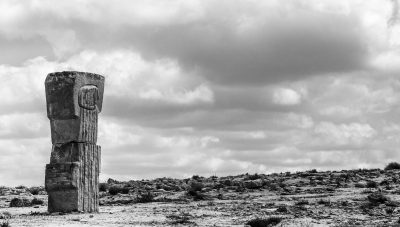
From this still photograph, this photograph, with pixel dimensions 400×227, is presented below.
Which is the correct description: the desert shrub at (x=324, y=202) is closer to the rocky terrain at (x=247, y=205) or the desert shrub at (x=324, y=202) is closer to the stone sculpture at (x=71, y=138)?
the rocky terrain at (x=247, y=205)

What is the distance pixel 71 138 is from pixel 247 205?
5.84 m

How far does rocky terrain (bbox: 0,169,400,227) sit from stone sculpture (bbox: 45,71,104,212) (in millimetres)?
706

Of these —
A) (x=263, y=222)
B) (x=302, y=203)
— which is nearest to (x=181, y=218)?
(x=263, y=222)

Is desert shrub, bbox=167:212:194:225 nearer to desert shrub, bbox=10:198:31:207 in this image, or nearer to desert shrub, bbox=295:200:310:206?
desert shrub, bbox=295:200:310:206

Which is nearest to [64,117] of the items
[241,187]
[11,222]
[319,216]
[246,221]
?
[11,222]

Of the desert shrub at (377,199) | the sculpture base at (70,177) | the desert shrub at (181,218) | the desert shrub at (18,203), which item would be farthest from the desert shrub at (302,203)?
the desert shrub at (18,203)

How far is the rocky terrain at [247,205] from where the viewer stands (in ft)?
56.2

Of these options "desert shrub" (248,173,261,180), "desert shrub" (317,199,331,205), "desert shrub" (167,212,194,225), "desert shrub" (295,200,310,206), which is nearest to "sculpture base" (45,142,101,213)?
"desert shrub" (167,212,194,225)

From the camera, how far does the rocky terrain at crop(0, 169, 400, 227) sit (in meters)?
17.1

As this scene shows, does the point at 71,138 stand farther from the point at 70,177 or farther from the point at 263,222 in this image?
the point at 263,222

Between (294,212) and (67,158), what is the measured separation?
641 cm

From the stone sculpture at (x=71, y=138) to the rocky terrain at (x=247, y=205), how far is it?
706mm

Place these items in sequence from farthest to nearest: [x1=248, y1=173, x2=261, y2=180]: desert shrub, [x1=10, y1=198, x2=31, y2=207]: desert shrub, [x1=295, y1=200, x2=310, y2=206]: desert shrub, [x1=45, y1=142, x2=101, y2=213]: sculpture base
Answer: [x1=248, y1=173, x2=261, y2=180]: desert shrub < [x1=10, y1=198, x2=31, y2=207]: desert shrub < [x1=295, y1=200, x2=310, y2=206]: desert shrub < [x1=45, y1=142, x2=101, y2=213]: sculpture base

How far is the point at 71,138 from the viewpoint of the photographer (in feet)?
65.5
